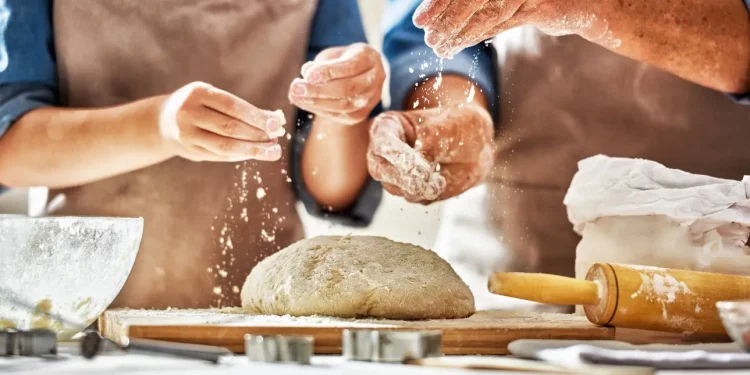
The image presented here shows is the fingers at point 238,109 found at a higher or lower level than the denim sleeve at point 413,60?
lower

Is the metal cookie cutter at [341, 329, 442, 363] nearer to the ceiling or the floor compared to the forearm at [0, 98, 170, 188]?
nearer to the floor

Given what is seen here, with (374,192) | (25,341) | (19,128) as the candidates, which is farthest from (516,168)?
(25,341)

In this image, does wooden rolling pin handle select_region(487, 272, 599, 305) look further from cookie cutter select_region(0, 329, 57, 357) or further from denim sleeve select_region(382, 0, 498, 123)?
denim sleeve select_region(382, 0, 498, 123)

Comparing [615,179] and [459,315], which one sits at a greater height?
[615,179]

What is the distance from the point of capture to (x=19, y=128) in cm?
158

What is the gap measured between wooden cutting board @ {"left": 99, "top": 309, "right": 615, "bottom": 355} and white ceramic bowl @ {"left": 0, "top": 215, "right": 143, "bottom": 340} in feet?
0.19

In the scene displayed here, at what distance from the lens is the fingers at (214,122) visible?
1502 millimetres

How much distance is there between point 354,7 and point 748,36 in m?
0.78

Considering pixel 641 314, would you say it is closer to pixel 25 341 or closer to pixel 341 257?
pixel 341 257

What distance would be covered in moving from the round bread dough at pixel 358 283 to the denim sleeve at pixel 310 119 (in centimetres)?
47

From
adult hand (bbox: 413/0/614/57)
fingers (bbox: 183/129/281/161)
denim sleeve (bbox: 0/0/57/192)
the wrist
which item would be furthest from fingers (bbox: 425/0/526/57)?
denim sleeve (bbox: 0/0/57/192)

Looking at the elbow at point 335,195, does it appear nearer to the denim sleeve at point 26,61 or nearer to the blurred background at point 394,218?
the blurred background at point 394,218

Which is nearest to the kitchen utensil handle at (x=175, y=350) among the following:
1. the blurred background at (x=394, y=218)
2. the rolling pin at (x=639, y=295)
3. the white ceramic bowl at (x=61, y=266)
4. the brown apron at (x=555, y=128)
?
the white ceramic bowl at (x=61, y=266)

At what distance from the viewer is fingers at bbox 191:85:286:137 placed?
4.89 feet
